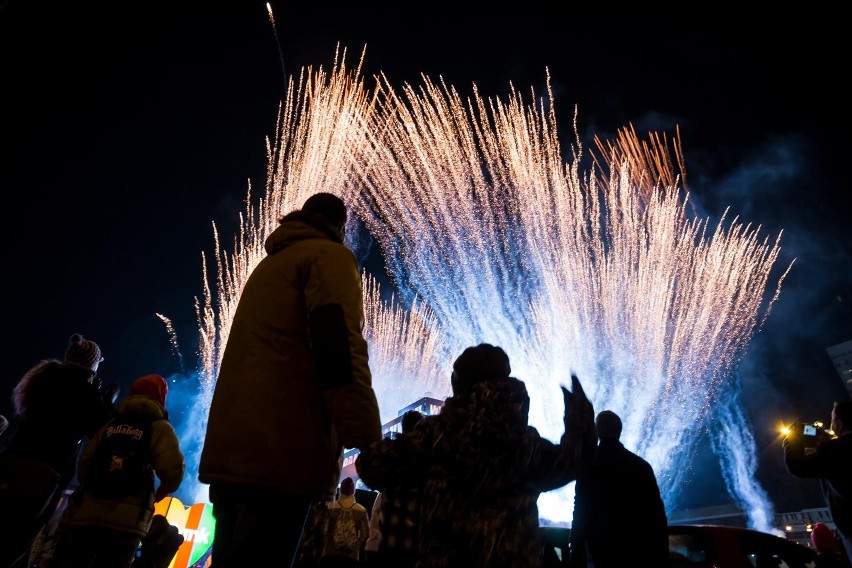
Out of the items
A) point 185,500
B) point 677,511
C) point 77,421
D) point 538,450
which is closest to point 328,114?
point 77,421

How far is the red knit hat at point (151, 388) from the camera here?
3.36m

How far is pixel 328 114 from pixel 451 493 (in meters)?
14.0

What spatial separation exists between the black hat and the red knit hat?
2011 mm

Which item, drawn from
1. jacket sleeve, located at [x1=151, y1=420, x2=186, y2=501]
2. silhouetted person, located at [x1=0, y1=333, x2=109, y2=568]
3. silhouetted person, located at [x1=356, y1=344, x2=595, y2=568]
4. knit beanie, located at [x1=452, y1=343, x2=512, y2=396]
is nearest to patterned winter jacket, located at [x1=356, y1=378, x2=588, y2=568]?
silhouetted person, located at [x1=356, y1=344, x2=595, y2=568]

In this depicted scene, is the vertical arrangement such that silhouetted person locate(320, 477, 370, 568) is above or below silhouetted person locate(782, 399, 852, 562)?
below

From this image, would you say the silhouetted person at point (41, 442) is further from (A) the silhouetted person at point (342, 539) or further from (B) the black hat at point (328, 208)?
(A) the silhouetted person at point (342, 539)

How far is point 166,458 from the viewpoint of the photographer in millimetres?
3025

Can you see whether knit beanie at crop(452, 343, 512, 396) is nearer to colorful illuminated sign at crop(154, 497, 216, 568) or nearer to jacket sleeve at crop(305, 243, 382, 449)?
jacket sleeve at crop(305, 243, 382, 449)

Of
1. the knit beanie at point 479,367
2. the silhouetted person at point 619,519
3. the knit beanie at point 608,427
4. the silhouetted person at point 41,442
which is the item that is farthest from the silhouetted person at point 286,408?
the knit beanie at point 608,427

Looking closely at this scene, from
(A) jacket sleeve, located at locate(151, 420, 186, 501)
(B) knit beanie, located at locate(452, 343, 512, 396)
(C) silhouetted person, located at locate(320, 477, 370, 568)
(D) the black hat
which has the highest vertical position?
(D) the black hat

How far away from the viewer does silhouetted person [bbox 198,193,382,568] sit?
65.5 inches

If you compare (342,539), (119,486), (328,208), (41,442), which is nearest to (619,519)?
(328,208)

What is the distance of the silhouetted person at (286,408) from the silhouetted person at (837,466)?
13.0ft

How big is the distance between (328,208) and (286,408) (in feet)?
3.51
